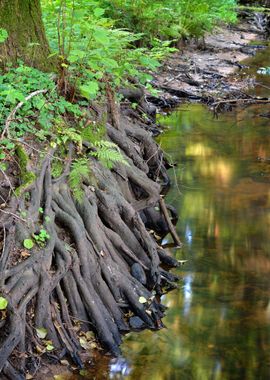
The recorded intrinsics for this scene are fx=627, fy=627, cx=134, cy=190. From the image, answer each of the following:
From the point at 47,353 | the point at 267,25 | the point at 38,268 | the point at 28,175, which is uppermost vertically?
the point at 28,175

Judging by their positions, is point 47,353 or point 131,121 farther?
point 131,121

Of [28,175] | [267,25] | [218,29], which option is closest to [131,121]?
[28,175]

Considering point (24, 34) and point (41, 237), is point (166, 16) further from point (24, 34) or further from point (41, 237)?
point (41, 237)

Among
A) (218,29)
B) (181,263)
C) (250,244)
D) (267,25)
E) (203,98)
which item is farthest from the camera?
(267,25)

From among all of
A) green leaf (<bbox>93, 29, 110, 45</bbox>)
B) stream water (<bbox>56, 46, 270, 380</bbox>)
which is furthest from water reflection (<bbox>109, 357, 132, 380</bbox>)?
green leaf (<bbox>93, 29, 110, 45</bbox>)

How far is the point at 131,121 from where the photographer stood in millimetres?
11289

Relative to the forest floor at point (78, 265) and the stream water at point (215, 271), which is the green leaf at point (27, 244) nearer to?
the forest floor at point (78, 265)

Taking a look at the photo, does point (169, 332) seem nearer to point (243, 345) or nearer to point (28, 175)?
point (243, 345)

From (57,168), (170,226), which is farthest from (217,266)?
(57,168)

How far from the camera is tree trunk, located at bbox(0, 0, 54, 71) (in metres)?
7.98

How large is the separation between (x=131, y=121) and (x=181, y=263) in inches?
151

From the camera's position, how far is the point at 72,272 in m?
6.50

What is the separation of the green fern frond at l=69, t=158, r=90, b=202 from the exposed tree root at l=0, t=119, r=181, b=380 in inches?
3.2

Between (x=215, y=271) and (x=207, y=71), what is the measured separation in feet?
41.7
